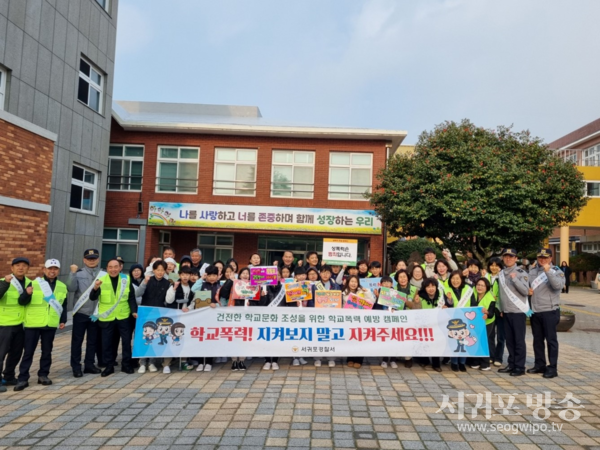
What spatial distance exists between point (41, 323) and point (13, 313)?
13.6 inches

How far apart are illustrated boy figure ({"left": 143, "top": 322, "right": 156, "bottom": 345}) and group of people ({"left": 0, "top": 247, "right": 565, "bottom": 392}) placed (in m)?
0.24

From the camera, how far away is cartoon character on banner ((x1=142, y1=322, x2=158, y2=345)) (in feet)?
20.9

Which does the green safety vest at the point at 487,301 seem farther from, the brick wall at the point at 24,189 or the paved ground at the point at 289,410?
the brick wall at the point at 24,189

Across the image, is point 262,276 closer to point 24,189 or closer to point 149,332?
point 149,332

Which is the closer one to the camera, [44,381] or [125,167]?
[44,381]

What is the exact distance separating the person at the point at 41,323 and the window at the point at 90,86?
352 inches

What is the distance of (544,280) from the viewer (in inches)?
258

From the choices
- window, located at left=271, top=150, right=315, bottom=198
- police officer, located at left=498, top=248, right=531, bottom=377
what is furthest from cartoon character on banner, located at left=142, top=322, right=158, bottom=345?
window, located at left=271, top=150, right=315, bottom=198

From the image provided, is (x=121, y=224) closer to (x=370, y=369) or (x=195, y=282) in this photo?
(x=195, y=282)

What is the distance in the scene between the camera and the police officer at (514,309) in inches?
254

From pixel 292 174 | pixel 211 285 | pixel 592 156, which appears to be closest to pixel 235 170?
pixel 292 174

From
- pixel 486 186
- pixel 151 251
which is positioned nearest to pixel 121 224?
pixel 151 251

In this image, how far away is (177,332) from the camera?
641 centimetres

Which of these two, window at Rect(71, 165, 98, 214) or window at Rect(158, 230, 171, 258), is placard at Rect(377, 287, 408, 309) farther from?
window at Rect(158, 230, 171, 258)
